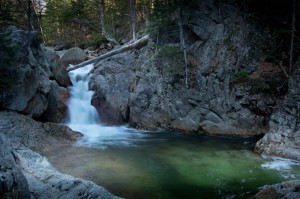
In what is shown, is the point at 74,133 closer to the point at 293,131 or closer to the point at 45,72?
the point at 45,72

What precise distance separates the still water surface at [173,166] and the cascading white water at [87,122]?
0.14 m

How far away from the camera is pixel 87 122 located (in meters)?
19.2

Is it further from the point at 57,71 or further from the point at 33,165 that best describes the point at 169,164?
the point at 57,71

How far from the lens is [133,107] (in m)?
19.5

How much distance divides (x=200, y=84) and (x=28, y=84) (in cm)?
967

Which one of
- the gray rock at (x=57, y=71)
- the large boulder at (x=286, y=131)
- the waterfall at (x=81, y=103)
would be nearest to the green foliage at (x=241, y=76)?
the large boulder at (x=286, y=131)

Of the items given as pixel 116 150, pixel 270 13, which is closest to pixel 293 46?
pixel 270 13

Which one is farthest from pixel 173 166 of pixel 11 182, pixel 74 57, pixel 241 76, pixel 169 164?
pixel 74 57

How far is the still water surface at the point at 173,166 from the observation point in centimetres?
941

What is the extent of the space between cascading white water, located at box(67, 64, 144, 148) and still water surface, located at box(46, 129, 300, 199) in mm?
142

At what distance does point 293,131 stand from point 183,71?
7.87 meters

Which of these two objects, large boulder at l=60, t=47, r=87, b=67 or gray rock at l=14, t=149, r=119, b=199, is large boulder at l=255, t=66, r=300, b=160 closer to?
gray rock at l=14, t=149, r=119, b=199

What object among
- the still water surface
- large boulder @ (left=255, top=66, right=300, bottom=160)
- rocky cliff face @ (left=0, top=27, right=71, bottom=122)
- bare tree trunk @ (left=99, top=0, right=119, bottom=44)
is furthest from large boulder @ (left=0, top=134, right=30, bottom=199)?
bare tree trunk @ (left=99, top=0, right=119, bottom=44)

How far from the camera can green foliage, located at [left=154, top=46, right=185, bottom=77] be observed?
63.7ft
